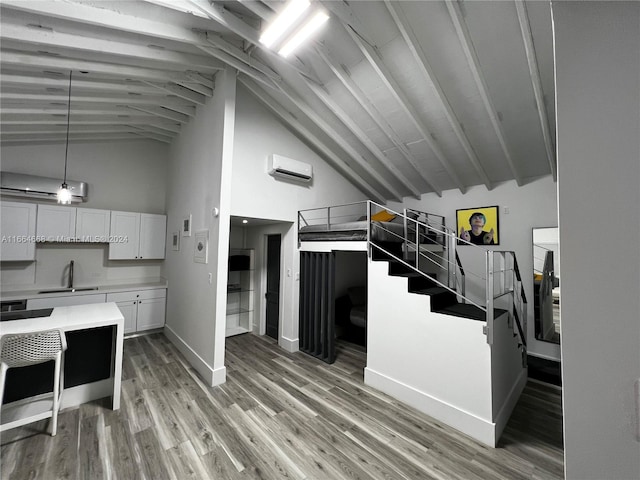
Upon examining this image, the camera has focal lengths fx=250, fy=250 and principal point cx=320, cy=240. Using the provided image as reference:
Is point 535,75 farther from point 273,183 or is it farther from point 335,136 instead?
point 273,183

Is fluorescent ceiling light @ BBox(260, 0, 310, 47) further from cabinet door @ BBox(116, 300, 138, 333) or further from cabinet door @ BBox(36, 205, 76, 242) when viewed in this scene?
cabinet door @ BBox(116, 300, 138, 333)

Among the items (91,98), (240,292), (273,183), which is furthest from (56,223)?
(273,183)

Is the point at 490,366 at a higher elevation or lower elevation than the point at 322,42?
lower

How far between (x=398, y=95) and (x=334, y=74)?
0.90 m

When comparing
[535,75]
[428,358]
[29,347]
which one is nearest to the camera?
[29,347]

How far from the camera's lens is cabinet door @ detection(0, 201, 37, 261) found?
150 inches

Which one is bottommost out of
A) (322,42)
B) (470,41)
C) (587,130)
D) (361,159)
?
(587,130)

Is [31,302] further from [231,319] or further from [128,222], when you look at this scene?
[231,319]

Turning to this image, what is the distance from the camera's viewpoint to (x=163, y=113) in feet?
14.3

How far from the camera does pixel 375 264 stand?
3.30 m

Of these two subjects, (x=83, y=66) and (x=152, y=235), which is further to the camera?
(x=152, y=235)

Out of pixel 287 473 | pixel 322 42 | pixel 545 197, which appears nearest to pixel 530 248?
pixel 545 197

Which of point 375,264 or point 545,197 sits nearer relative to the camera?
point 375,264

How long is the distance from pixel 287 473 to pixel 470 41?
14.0 ft
